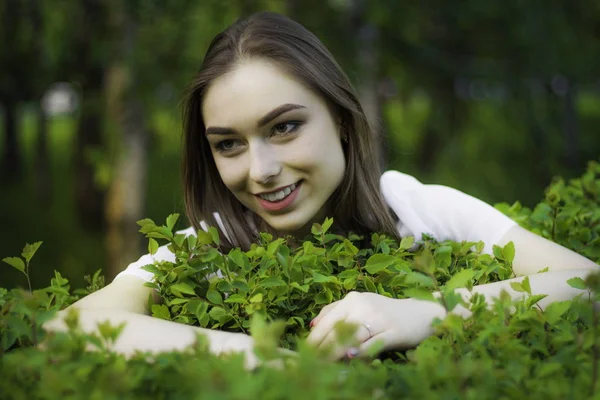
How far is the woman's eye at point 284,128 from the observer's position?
2.34 meters

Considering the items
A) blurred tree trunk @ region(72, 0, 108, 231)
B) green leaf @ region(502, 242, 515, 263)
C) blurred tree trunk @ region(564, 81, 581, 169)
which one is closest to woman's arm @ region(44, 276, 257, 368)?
green leaf @ region(502, 242, 515, 263)

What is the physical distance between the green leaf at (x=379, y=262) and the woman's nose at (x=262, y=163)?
2.02 ft

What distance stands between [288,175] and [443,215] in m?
0.67

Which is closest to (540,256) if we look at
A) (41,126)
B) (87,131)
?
(87,131)

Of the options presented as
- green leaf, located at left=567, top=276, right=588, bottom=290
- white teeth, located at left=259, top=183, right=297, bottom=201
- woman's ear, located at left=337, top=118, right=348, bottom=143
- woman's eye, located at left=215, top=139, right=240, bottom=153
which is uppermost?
woman's ear, located at left=337, top=118, right=348, bottom=143

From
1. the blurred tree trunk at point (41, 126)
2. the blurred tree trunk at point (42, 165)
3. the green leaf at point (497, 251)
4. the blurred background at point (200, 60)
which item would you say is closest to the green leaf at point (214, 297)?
the green leaf at point (497, 251)

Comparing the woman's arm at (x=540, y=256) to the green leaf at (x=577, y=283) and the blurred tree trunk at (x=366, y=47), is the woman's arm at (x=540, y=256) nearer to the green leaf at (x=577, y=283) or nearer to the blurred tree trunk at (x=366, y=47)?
the green leaf at (x=577, y=283)

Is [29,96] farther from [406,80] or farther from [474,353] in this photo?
[474,353]

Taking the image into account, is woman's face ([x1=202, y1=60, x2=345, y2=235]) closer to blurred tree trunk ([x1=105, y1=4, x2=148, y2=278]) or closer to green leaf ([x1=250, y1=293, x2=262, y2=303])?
green leaf ([x1=250, y1=293, x2=262, y2=303])

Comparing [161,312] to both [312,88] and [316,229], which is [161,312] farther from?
[312,88]

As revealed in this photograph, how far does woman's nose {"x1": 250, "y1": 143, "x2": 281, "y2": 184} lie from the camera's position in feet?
7.54

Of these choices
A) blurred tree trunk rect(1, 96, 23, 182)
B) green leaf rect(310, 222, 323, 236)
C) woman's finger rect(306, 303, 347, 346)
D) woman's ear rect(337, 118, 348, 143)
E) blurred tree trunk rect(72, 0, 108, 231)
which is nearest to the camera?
woman's finger rect(306, 303, 347, 346)

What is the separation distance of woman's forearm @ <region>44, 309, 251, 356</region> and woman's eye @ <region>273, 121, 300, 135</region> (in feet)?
2.67

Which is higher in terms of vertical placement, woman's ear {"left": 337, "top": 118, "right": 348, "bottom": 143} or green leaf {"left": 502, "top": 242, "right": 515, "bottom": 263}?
woman's ear {"left": 337, "top": 118, "right": 348, "bottom": 143}
